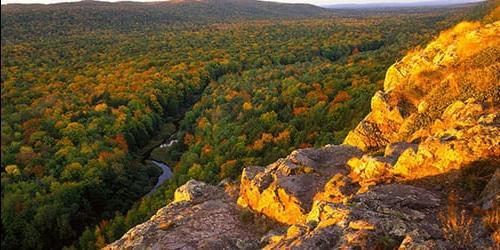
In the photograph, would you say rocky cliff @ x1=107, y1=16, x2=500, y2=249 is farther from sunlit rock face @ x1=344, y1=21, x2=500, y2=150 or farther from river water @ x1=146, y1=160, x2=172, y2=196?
river water @ x1=146, y1=160, x2=172, y2=196

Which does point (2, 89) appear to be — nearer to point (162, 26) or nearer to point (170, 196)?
point (170, 196)

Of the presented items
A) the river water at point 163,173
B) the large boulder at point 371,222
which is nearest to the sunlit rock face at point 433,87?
the large boulder at point 371,222

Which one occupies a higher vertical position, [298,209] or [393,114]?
[393,114]

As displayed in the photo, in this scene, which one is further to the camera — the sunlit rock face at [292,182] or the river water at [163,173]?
the river water at [163,173]

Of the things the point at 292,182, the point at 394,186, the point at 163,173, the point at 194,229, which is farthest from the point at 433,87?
the point at 163,173

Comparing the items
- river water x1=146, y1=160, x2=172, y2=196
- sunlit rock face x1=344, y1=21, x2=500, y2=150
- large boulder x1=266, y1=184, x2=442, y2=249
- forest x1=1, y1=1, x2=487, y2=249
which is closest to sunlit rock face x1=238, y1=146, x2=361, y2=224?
sunlit rock face x1=344, y1=21, x2=500, y2=150

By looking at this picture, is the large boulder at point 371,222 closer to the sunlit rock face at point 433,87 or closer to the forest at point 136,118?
the sunlit rock face at point 433,87

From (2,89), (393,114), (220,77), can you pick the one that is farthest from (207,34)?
(393,114)
